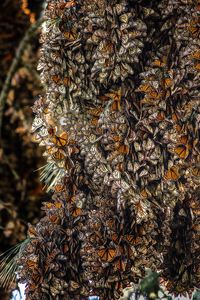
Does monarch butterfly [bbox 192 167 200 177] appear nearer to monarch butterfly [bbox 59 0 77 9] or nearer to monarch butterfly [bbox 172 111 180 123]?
monarch butterfly [bbox 172 111 180 123]

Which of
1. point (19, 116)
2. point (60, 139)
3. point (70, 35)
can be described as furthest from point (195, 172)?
point (19, 116)

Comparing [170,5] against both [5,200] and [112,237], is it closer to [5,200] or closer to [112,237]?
[112,237]

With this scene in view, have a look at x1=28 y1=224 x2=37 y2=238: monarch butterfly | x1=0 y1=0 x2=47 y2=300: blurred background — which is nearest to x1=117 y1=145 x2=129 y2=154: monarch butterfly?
x1=28 y1=224 x2=37 y2=238: monarch butterfly

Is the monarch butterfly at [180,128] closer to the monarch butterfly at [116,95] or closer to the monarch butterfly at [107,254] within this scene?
the monarch butterfly at [116,95]

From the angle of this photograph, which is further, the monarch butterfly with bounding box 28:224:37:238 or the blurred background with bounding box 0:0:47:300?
the blurred background with bounding box 0:0:47:300

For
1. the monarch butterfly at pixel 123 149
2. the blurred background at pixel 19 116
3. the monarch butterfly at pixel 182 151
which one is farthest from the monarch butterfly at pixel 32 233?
the blurred background at pixel 19 116

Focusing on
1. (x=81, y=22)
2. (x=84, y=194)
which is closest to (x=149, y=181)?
(x=84, y=194)
